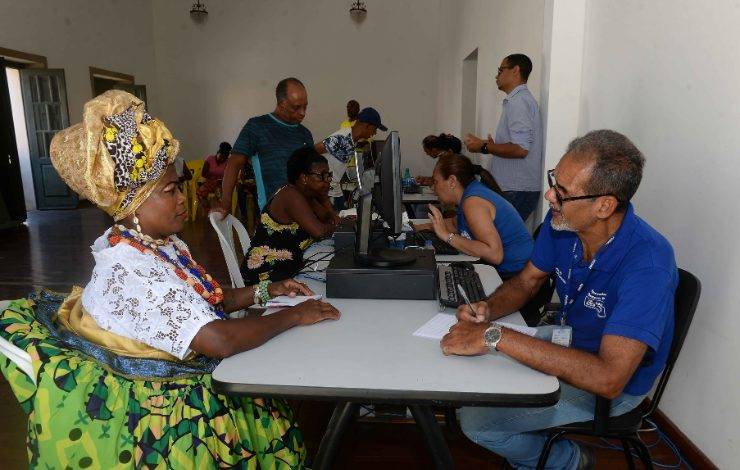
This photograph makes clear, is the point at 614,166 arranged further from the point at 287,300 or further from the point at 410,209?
the point at 410,209

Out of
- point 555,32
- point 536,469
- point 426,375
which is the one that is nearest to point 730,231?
point 536,469

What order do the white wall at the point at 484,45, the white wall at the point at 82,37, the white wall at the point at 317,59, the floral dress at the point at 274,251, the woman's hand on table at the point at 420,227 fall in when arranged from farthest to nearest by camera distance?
the white wall at the point at 317,59, the white wall at the point at 82,37, the white wall at the point at 484,45, the woman's hand on table at the point at 420,227, the floral dress at the point at 274,251

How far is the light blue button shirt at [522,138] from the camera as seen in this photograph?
311 cm

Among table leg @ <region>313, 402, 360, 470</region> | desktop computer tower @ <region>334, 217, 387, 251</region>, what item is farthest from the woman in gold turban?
desktop computer tower @ <region>334, 217, 387, 251</region>

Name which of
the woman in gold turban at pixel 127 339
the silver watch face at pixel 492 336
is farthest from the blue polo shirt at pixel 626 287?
the woman in gold turban at pixel 127 339

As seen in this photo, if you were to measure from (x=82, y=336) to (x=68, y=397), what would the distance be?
0.55 feet

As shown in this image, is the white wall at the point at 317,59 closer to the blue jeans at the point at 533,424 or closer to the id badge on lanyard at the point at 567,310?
the id badge on lanyard at the point at 567,310

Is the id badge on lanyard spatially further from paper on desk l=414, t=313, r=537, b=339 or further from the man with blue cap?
the man with blue cap

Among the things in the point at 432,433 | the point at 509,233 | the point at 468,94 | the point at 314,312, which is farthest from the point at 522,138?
the point at 468,94

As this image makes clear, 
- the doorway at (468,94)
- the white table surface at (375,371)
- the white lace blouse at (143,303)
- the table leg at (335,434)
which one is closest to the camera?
the white table surface at (375,371)

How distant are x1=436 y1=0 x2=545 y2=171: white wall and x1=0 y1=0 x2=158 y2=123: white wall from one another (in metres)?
5.52

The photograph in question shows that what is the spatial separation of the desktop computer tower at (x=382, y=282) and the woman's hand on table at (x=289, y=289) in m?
0.08

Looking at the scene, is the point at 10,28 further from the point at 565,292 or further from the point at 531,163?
the point at 565,292

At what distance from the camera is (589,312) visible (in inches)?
57.4
